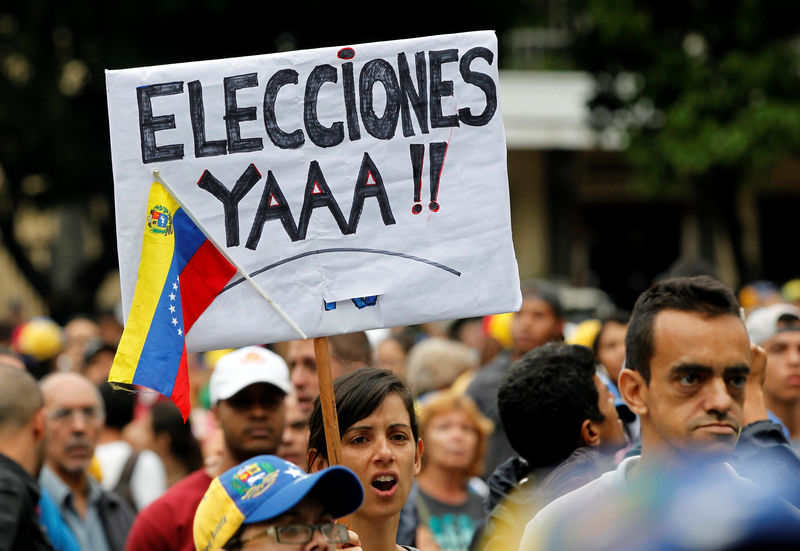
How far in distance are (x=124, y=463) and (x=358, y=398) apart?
3762 mm

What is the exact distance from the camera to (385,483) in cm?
353

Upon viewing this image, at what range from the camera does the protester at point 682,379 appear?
297 centimetres

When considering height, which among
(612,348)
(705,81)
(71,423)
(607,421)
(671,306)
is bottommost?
(71,423)

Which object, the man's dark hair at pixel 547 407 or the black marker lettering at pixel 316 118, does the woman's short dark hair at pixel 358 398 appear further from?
the black marker lettering at pixel 316 118

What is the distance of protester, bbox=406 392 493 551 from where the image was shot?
6.06 metres

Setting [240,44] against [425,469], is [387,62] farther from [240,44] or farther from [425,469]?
[240,44]

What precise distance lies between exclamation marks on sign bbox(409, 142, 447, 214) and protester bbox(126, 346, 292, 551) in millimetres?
1516

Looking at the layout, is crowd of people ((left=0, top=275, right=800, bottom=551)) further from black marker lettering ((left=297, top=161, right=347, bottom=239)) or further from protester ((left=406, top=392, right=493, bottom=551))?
black marker lettering ((left=297, top=161, right=347, bottom=239))

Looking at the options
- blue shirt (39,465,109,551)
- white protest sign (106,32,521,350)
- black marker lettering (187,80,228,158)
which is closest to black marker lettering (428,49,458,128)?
white protest sign (106,32,521,350)

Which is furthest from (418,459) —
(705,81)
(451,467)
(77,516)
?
(705,81)

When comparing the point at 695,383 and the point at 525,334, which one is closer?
the point at 695,383

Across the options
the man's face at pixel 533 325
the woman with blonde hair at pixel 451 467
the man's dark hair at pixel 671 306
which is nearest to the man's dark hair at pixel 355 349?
the woman with blonde hair at pixel 451 467

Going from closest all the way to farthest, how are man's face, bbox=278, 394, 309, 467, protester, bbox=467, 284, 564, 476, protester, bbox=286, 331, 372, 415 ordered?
man's face, bbox=278, 394, 309, 467 → protester, bbox=286, 331, 372, 415 → protester, bbox=467, 284, 564, 476

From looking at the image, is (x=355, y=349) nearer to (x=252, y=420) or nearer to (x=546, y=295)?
(x=252, y=420)
